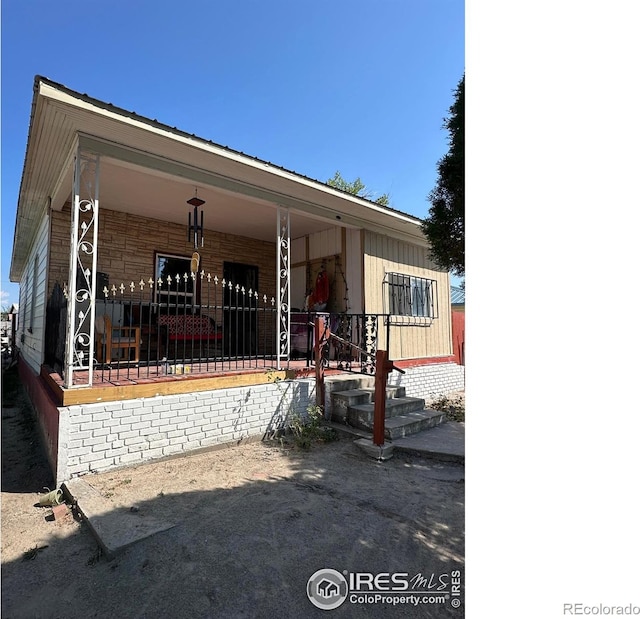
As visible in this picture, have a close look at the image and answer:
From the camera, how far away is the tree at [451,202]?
3930mm

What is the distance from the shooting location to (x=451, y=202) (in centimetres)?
429

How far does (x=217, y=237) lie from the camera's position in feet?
25.3

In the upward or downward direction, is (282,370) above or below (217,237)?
below

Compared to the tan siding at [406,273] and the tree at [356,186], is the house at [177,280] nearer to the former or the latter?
the tan siding at [406,273]

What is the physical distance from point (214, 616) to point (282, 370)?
131 inches

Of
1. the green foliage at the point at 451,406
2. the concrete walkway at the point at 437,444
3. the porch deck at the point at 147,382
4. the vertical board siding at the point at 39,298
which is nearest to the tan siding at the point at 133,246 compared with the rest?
the vertical board siding at the point at 39,298

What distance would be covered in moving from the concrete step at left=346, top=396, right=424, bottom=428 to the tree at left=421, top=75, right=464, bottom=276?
203cm

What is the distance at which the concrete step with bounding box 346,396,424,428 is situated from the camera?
15.6 feet

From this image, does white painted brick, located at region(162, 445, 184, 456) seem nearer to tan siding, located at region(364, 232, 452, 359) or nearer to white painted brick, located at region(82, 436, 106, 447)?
white painted brick, located at region(82, 436, 106, 447)

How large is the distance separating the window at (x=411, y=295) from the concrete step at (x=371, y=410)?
2395mm
